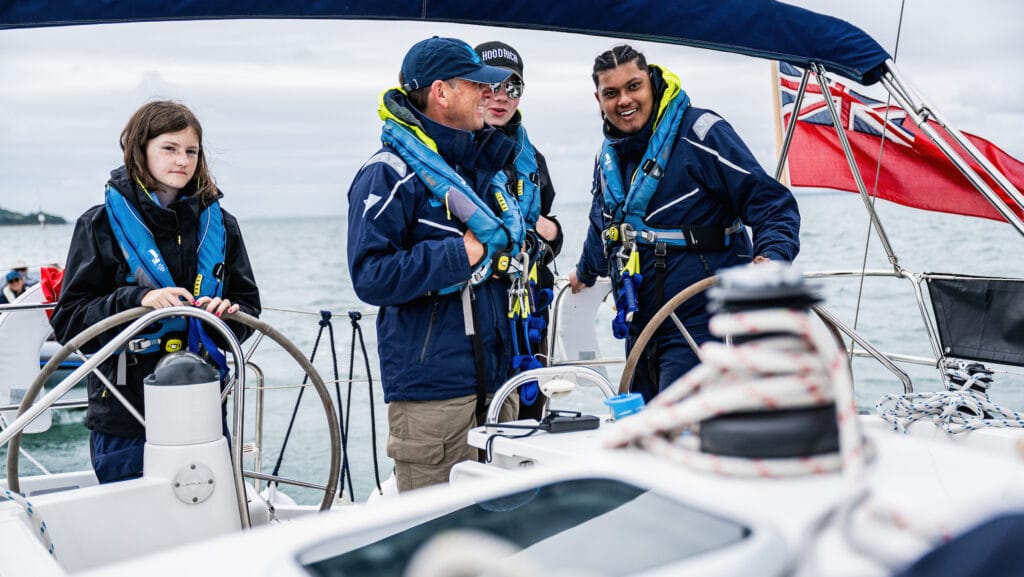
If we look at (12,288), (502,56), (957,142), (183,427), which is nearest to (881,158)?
(957,142)

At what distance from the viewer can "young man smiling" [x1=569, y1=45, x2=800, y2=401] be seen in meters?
2.94

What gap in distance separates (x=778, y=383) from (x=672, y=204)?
2.00 metres

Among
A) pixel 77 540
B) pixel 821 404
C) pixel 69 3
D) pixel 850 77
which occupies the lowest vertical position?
pixel 77 540

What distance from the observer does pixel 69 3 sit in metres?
2.55

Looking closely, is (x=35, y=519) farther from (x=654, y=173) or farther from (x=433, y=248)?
(x=654, y=173)

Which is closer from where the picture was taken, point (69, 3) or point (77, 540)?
point (77, 540)

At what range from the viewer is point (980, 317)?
3123 mm

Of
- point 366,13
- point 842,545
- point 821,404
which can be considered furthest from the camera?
point 366,13

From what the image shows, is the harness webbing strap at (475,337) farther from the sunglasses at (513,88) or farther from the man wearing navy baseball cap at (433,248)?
the sunglasses at (513,88)

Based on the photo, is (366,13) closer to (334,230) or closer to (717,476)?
(717,476)

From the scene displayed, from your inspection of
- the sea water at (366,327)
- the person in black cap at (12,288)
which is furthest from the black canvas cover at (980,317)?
the person in black cap at (12,288)

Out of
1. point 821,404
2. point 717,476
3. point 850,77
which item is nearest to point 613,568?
point 717,476

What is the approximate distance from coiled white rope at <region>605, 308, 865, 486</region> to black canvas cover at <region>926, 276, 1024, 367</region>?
2.22 m

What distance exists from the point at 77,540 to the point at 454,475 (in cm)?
85
